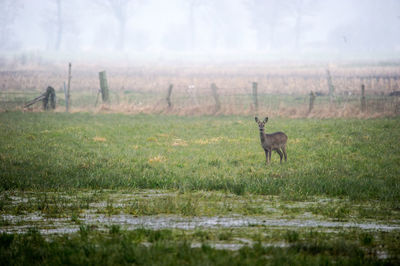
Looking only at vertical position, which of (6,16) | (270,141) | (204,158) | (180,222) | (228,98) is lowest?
(180,222)

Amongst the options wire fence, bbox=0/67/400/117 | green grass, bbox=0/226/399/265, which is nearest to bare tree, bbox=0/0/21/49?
wire fence, bbox=0/67/400/117

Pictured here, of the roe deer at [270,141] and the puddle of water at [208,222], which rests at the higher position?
the roe deer at [270,141]

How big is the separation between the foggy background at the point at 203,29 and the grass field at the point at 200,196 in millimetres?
98743

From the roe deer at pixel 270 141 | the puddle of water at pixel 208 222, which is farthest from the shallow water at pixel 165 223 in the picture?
the roe deer at pixel 270 141

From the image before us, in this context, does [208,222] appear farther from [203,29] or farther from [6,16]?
[203,29]

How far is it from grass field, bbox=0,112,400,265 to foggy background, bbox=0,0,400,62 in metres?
98.7

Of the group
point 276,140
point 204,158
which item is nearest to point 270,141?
point 276,140

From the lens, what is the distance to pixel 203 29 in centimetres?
18638

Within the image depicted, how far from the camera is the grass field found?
6391mm

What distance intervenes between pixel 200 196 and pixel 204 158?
176 inches

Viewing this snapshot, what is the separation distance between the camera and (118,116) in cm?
2788

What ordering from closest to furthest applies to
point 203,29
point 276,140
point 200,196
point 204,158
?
point 200,196 < point 276,140 < point 204,158 < point 203,29

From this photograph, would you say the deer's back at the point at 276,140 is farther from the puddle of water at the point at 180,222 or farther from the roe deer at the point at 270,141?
the puddle of water at the point at 180,222

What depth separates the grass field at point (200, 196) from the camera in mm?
6391
